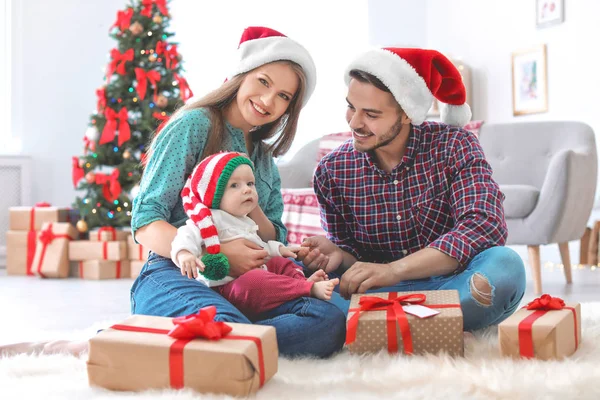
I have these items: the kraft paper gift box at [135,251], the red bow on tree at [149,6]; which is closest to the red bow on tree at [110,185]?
the kraft paper gift box at [135,251]

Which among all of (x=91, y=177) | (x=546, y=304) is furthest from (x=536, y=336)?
(x=91, y=177)

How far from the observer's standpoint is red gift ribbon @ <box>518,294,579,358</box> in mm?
1398

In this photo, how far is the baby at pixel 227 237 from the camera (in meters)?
A: 1.55

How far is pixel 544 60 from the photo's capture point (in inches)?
189

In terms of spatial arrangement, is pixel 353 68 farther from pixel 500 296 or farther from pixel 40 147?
pixel 40 147

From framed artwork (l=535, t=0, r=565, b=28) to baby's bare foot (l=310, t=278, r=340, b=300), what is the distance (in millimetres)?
3801

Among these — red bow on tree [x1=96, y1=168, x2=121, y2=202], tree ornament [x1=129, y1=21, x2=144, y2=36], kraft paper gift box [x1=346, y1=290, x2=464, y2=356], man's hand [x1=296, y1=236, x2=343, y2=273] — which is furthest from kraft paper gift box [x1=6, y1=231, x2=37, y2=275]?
kraft paper gift box [x1=346, y1=290, x2=464, y2=356]

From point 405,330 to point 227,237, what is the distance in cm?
48

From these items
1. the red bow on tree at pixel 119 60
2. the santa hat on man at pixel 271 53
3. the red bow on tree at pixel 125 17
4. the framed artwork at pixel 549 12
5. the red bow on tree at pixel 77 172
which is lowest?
the red bow on tree at pixel 77 172

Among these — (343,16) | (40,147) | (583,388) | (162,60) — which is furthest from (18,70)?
(583,388)

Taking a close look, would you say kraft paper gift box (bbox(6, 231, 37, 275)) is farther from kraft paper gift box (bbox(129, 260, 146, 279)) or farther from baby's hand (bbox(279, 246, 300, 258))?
baby's hand (bbox(279, 246, 300, 258))

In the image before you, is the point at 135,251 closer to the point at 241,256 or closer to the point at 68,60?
the point at 68,60

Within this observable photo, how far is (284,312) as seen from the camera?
62.3 inches

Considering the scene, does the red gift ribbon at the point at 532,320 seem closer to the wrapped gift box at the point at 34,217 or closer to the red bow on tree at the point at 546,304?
the red bow on tree at the point at 546,304
